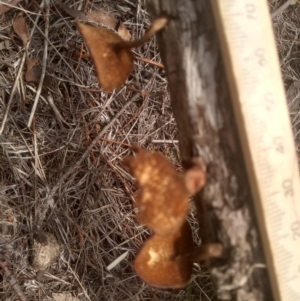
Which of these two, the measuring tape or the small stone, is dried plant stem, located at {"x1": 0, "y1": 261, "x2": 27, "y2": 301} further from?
the measuring tape

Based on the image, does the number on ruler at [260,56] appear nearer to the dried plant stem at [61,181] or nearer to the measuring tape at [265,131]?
the measuring tape at [265,131]

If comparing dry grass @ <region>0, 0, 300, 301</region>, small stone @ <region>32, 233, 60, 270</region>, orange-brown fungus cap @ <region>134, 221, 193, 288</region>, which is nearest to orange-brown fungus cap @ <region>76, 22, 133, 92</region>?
orange-brown fungus cap @ <region>134, 221, 193, 288</region>

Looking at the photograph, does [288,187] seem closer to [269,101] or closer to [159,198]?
[269,101]

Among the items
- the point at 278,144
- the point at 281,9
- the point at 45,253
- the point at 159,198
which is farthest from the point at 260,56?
the point at 45,253

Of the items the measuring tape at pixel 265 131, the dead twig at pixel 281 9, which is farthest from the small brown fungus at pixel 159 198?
the dead twig at pixel 281 9

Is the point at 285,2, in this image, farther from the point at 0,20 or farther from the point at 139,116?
the point at 0,20
